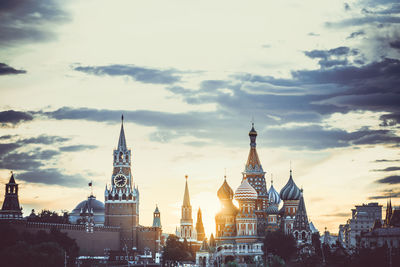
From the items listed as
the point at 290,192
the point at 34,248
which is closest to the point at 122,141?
the point at 290,192

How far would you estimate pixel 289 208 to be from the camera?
576 ft

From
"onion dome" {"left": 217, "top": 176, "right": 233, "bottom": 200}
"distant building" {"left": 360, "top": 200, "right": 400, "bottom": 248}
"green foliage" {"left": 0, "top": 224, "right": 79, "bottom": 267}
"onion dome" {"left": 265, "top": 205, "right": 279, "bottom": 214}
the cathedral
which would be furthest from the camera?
"onion dome" {"left": 217, "top": 176, "right": 233, "bottom": 200}

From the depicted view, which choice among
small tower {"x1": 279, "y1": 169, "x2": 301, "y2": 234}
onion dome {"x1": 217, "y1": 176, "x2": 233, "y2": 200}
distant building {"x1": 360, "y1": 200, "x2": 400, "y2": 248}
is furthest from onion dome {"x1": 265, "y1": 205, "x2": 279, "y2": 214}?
distant building {"x1": 360, "y1": 200, "x2": 400, "y2": 248}

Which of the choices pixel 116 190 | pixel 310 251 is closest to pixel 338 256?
pixel 310 251

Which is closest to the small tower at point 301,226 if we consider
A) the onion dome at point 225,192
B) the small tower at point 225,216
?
the small tower at point 225,216

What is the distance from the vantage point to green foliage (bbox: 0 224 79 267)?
11638 centimetres

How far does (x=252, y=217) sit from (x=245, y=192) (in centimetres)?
502

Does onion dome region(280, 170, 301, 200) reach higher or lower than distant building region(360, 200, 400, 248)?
higher

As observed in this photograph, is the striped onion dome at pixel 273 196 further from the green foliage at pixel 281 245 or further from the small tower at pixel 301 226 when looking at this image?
the green foliage at pixel 281 245

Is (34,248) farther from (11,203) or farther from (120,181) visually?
(120,181)

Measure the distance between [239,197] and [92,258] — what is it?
31393mm

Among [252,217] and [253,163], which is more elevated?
[253,163]

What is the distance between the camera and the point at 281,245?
156375mm

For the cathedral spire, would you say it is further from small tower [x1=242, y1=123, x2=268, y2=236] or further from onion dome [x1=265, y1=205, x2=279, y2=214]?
onion dome [x1=265, y1=205, x2=279, y2=214]
